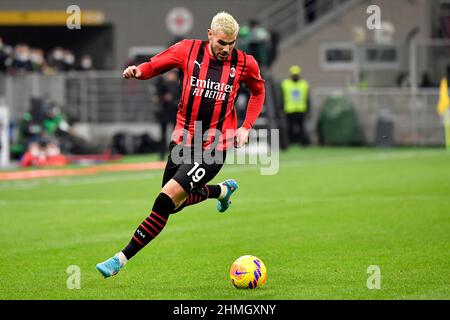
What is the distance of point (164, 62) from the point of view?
10.0 m

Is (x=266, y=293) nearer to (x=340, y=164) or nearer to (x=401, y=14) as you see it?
(x=340, y=164)

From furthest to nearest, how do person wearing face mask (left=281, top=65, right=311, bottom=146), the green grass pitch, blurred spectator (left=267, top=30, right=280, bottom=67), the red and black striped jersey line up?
1. person wearing face mask (left=281, top=65, right=311, bottom=146)
2. blurred spectator (left=267, top=30, right=280, bottom=67)
3. the red and black striped jersey
4. the green grass pitch

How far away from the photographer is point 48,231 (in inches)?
550

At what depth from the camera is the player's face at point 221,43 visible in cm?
975

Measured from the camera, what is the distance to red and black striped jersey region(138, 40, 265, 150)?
1012 centimetres

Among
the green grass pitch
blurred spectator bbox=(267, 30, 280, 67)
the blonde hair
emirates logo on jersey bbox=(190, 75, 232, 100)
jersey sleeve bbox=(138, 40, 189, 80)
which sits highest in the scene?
blurred spectator bbox=(267, 30, 280, 67)

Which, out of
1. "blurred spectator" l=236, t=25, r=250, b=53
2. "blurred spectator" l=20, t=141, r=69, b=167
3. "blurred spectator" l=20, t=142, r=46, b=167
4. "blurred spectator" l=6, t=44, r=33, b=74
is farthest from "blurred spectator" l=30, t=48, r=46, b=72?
"blurred spectator" l=20, t=142, r=46, b=167

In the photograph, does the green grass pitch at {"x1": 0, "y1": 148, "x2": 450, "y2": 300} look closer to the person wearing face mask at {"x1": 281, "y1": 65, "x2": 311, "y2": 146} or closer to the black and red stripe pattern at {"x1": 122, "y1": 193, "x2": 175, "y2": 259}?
the black and red stripe pattern at {"x1": 122, "y1": 193, "x2": 175, "y2": 259}

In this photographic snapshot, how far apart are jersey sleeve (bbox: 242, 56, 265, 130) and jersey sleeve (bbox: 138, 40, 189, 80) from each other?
2.10ft

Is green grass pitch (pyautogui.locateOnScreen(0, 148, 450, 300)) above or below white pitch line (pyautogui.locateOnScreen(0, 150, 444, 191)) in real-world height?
below

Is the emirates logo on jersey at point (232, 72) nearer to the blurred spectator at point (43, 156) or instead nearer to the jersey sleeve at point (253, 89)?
the jersey sleeve at point (253, 89)
